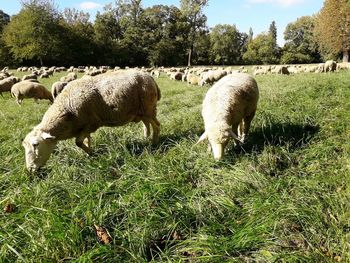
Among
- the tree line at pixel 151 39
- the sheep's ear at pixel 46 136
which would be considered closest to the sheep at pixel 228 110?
the sheep's ear at pixel 46 136

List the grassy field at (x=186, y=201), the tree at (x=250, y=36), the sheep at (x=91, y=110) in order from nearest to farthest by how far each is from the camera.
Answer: the grassy field at (x=186, y=201) < the sheep at (x=91, y=110) < the tree at (x=250, y=36)

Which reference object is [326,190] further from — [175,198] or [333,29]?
[333,29]

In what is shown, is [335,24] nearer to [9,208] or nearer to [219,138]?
[219,138]

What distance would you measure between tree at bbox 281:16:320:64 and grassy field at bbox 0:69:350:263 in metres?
67.5

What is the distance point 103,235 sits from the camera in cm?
387

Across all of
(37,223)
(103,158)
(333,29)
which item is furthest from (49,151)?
(333,29)

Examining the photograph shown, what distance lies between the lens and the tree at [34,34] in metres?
53.9

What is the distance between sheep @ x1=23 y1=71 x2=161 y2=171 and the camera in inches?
242

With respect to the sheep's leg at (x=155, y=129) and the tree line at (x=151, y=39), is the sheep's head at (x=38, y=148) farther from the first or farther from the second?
the tree line at (x=151, y=39)

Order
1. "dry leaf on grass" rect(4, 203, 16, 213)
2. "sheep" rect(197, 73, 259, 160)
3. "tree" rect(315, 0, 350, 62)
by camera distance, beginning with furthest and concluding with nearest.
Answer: "tree" rect(315, 0, 350, 62), "sheep" rect(197, 73, 259, 160), "dry leaf on grass" rect(4, 203, 16, 213)

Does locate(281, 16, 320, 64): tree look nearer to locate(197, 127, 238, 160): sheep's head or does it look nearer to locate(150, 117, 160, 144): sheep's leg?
locate(150, 117, 160, 144): sheep's leg

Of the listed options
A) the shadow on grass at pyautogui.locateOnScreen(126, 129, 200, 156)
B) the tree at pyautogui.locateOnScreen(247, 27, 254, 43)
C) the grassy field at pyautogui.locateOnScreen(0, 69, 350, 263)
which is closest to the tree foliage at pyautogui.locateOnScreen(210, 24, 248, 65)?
the tree at pyautogui.locateOnScreen(247, 27, 254, 43)

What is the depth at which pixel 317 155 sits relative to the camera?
584 centimetres

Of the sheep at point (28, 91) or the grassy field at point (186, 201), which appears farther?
the sheep at point (28, 91)
